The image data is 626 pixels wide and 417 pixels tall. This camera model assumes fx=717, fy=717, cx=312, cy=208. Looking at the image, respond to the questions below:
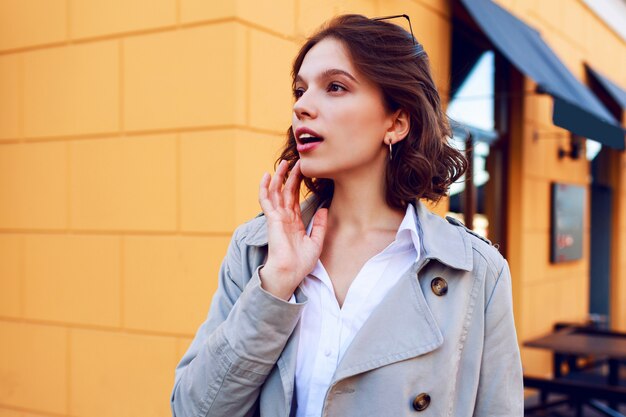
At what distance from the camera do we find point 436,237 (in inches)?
67.0

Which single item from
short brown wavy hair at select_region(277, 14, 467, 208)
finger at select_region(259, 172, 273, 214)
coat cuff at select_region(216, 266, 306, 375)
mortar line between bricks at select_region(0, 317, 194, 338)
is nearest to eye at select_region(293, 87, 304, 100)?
short brown wavy hair at select_region(277, 14, 467, 208)

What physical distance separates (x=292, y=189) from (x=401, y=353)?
1.54 ft

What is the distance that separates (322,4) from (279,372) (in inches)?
97.8

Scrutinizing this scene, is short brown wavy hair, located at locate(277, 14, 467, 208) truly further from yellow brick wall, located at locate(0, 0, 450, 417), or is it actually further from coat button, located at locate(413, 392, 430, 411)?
yellow brick wall, located at locate(0, 0, 450, 417)

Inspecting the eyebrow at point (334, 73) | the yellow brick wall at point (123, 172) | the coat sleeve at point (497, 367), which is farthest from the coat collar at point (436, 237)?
the yellow brick wall at point (123, 172)

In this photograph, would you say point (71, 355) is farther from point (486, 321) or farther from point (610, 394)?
point (610, 394)

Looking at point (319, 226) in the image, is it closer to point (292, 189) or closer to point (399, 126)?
point (292, 189)

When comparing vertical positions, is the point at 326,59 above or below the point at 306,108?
above

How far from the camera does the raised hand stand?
62.5 inches

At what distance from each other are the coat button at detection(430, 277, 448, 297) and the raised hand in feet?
0.89

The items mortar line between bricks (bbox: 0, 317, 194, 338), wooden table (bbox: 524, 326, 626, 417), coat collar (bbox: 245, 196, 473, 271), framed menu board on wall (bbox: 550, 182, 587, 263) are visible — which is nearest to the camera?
coat collar (bbox: 245, 196, 473, 271)

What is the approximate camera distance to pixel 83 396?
363 centimetres

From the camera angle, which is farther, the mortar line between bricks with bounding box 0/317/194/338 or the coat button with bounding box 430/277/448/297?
the mortar line between bricks with bounding box 0/317/194/338

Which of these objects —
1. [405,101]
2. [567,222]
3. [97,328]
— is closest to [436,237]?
[405,101]
